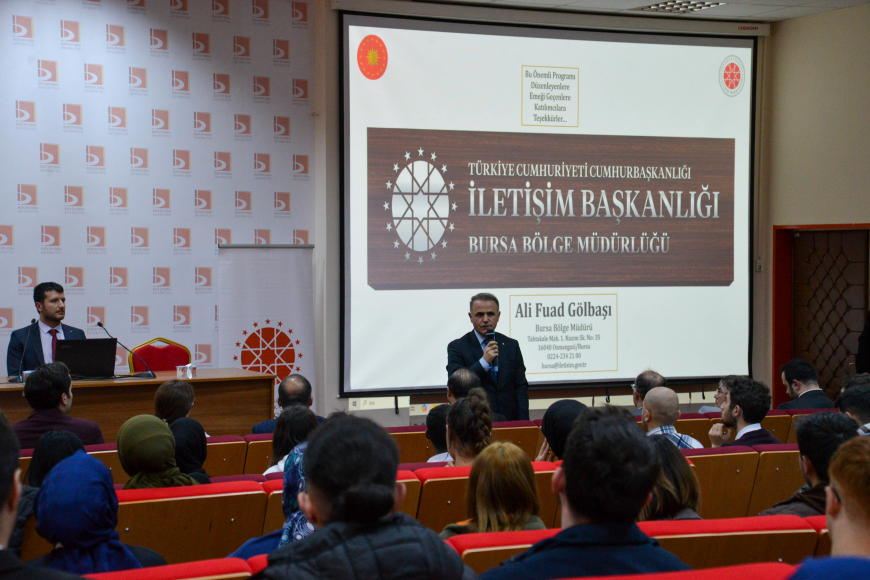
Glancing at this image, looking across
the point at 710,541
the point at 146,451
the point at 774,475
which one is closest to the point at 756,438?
the point at 774,475

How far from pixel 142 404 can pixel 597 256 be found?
4.54 metres

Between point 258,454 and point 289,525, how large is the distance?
1658mm

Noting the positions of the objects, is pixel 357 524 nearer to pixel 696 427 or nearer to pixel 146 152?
pixel 696 427

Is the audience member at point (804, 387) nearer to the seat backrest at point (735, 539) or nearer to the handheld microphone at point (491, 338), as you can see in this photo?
the handheld microphone at point (491, 338)

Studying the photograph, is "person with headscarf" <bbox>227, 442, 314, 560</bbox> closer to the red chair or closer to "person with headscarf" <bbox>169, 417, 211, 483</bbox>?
"person with headscarf" <bbox>169, 417, 211, 483</bbox>

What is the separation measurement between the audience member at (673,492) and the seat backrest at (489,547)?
20.1 inches

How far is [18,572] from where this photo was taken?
45.8 inches

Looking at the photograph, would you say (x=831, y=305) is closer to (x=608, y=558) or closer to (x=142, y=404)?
(x=142, y=404)

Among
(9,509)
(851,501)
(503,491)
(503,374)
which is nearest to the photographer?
(9,509)

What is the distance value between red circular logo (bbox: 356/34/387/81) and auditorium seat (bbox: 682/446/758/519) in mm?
4856

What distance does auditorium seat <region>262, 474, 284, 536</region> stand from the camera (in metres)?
2.72

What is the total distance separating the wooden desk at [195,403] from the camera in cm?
507

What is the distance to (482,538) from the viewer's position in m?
1.91

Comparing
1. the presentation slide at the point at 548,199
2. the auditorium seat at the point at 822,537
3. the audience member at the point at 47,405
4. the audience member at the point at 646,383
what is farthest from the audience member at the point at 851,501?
the presentation slide at the point at 548,199
